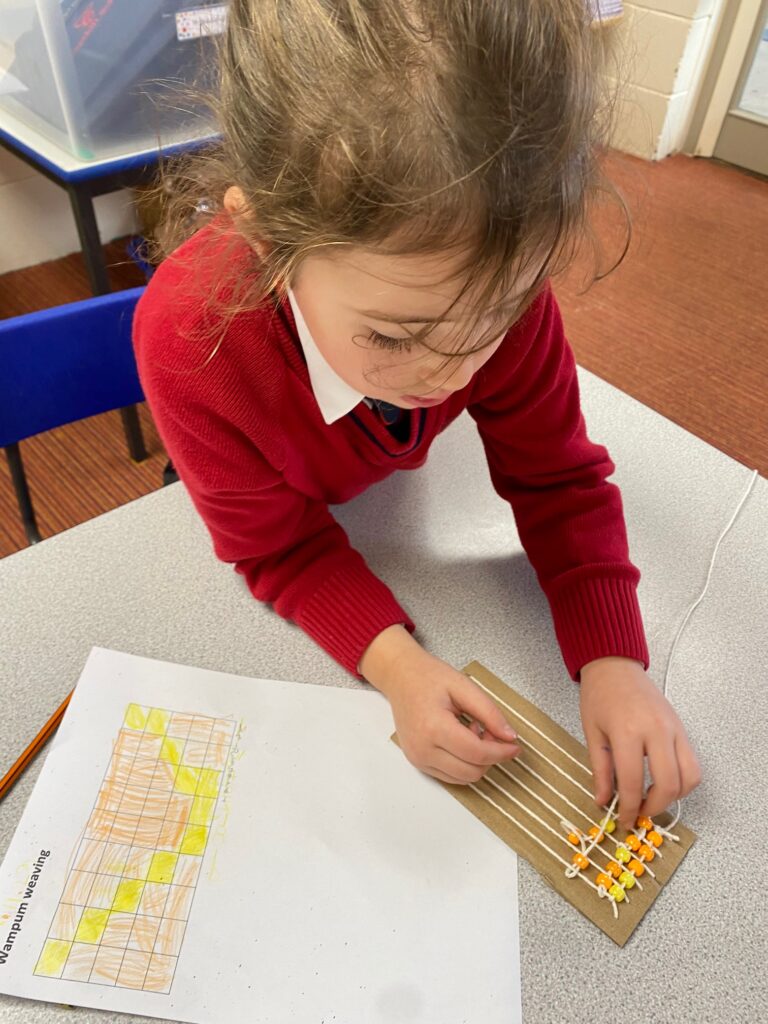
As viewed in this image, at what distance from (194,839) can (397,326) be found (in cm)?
33

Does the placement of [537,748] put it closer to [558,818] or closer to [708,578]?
[558,818]

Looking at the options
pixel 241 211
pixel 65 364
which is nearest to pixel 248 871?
pixel 241 211

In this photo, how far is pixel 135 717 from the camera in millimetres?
562

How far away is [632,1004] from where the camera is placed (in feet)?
1.46

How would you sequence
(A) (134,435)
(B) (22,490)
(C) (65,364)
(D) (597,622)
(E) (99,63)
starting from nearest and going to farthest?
(D) (597,622)
(C) (65,364)
(B) (22,490)
(E) (99,63)
(A) (134,435)

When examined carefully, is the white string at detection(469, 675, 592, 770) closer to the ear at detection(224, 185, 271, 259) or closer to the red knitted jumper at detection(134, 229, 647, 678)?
the red knitted jumper at detection(134, 229, 647, 678)

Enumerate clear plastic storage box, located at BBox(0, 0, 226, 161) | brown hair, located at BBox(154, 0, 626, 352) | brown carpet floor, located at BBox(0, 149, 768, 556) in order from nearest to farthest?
brown hair, located at BBox(154, 0, 626, 352)
clear plastic storage box, located at BBox(0, 0, 226, 161)
brown carpet floor, located at BBox(0, 149, 768, 556)

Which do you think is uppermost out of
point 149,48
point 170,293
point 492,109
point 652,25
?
point 492,109

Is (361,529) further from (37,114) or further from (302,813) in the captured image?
(37,114)

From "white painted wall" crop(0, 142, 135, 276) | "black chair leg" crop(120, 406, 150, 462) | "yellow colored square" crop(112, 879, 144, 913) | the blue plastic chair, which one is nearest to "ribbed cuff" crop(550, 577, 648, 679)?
"yellow colored square" crop(112, 879, 144, 913)

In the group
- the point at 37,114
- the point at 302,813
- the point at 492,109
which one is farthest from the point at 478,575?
the point at 37,114

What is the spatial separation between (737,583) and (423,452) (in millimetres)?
285

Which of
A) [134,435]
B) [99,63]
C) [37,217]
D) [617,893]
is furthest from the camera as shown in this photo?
[37,217]

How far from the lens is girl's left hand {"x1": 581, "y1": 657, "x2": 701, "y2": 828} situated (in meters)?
0.52
